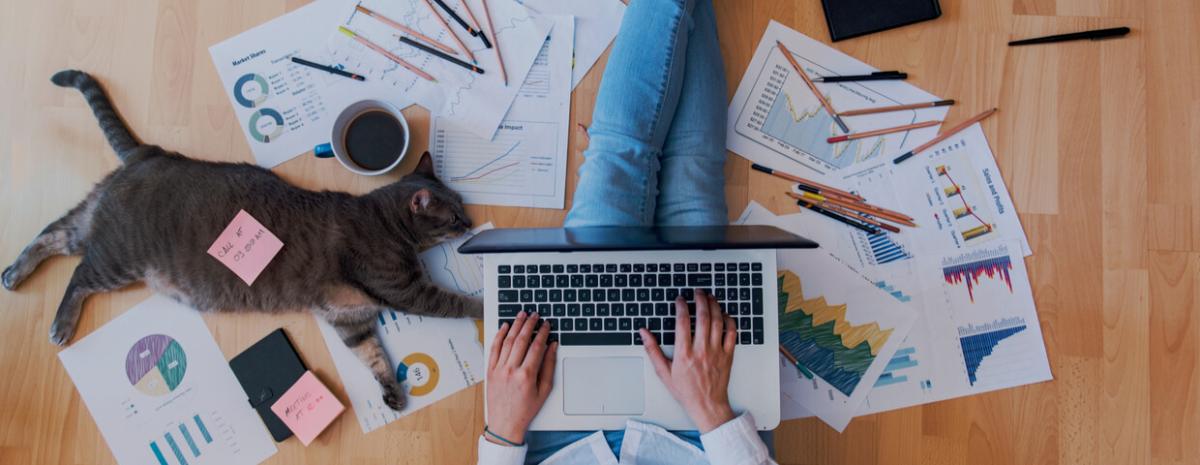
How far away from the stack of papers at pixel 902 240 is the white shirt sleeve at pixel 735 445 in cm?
26

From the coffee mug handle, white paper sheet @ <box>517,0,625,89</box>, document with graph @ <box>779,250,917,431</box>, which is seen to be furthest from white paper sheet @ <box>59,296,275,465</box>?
document with graph @ <box>779,250,917,431</box>

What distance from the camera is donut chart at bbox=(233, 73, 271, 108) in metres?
1.14

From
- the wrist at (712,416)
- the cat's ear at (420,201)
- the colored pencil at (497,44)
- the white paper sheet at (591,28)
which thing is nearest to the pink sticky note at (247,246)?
the cat's ear at (420,201)

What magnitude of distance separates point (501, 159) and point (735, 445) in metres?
0.61

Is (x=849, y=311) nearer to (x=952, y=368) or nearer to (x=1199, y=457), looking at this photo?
(x=952, y=368)

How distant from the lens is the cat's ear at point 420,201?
1.02m

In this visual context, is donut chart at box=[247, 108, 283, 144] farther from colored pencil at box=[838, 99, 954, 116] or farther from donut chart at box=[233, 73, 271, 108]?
colored pencil at box=[838, 99, 954, 116]

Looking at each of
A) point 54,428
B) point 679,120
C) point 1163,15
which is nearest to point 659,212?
point 679,120

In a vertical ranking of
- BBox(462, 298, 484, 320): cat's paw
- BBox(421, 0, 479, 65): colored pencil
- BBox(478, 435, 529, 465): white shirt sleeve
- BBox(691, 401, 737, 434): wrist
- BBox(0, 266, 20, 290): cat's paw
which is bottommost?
BBox(691, 401, 737, 434): wrist

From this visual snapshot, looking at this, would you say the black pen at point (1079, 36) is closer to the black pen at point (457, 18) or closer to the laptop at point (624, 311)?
the laptop at point (624, 311)

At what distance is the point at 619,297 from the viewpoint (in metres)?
0.91

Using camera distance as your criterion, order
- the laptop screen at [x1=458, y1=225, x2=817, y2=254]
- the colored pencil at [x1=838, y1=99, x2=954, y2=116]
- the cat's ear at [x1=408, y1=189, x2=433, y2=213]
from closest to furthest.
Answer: the laptop screen at [x1=458, y1=225, x2=817, y2=254], the cat's ear at [x1=408, y1=189, x2=433, y2=213], the colored pencil at [x1=838, y1=99, x2=954, y2=116]

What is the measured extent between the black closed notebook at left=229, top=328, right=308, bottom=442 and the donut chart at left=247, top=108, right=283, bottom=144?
337mm

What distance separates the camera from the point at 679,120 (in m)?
1.09
